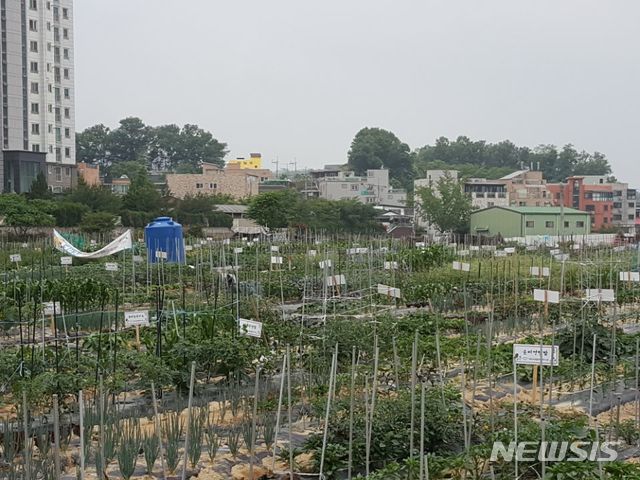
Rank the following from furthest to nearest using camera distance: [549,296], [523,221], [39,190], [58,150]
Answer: [58,150] < [523,221] < [39,190] < [549,296]

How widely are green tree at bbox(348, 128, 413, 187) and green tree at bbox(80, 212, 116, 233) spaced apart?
47.4 meters

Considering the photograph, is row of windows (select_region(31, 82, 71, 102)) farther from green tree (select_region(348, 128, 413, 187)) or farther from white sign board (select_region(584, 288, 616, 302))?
white sign board (select_region(584, 288, 616, 302))

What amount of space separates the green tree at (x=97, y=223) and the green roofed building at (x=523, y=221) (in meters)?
20.3

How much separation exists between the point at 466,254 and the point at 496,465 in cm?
1396

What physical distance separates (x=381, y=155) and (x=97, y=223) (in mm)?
49931

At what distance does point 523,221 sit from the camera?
41.4 metres

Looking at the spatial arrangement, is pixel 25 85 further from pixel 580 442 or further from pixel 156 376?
pixel 580 442

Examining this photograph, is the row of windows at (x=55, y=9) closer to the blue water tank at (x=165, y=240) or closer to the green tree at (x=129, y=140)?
the green tree at (x=129, y=140)

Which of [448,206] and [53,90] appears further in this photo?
Answer: [53,90]

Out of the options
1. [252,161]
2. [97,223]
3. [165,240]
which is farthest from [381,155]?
[165,240]

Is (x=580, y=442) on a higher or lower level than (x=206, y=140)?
lower

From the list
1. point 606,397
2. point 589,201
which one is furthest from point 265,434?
point 589,201

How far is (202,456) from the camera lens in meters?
5.02

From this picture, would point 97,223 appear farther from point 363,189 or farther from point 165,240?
point 363,189
